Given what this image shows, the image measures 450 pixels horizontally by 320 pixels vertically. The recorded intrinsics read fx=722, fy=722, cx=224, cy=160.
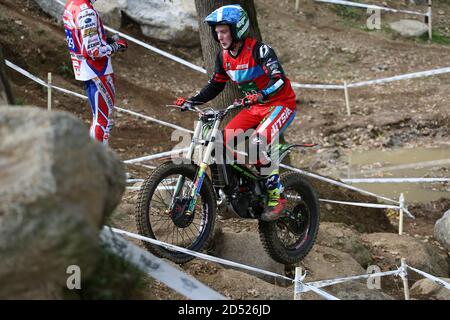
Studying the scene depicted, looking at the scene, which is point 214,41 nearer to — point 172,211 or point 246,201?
point 246,201

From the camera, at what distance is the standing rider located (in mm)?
6031

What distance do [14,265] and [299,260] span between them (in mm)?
3770

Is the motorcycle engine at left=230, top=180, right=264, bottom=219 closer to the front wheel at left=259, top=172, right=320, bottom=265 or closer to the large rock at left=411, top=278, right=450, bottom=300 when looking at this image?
the front wheel at left=259, top=172, right=320, bottom=265

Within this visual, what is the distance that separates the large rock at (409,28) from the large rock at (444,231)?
9.15 meters

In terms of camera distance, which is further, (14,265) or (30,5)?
(30,5)

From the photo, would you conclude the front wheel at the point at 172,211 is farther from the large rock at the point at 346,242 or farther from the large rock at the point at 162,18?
the large rock at the point at 162,18

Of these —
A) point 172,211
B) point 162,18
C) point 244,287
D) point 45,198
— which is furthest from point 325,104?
point 45,198

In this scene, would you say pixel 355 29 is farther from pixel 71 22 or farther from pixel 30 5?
pixel 71 22

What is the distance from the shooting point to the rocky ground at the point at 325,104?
7434mm

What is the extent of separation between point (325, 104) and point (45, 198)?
39.7ft

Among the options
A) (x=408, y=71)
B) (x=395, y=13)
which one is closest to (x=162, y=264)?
(x=408, y=71)

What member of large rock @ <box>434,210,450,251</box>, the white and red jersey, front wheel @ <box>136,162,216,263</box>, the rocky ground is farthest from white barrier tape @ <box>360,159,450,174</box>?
front wheel @ <box>136,162,216,263</box>

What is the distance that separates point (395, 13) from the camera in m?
19.3
